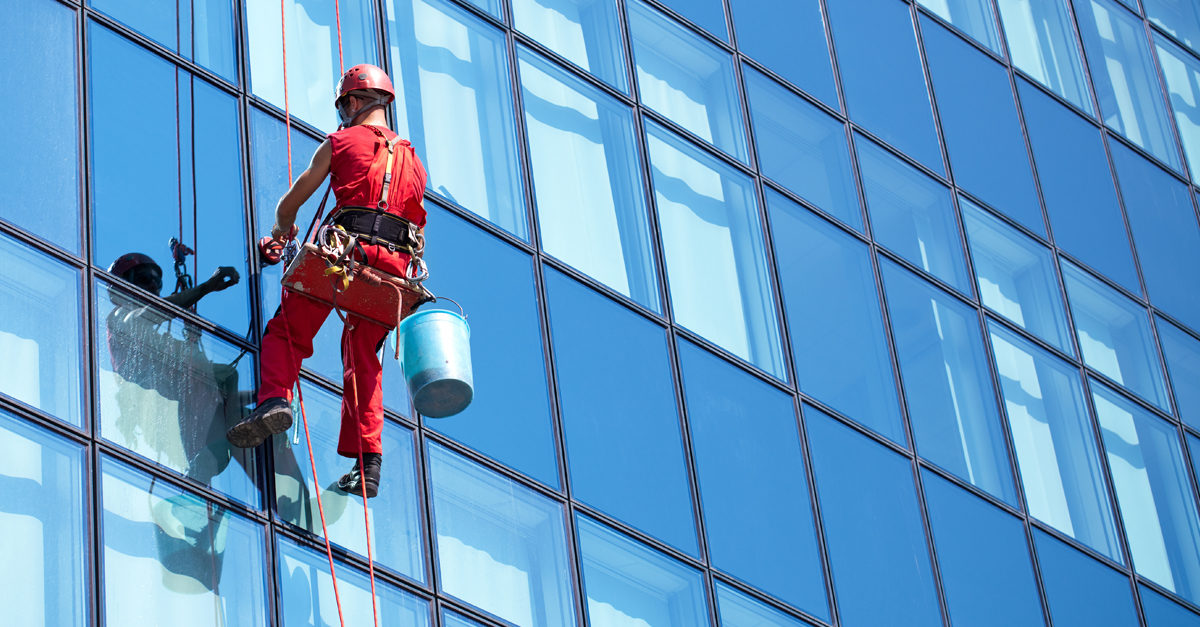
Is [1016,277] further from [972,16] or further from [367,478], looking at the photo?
[367,478]

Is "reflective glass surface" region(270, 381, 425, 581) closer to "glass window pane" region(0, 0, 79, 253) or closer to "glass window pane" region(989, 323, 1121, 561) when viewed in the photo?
"glass window pane" region(0, 0, 79, 253)

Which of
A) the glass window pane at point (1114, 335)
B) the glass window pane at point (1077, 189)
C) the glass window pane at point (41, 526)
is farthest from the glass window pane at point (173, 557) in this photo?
the glass window pane at point (1077, 189)

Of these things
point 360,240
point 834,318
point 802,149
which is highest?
point 802,149

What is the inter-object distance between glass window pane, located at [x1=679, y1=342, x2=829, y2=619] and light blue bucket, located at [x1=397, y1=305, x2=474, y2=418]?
4.13 m

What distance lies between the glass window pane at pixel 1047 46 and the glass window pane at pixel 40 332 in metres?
14.1

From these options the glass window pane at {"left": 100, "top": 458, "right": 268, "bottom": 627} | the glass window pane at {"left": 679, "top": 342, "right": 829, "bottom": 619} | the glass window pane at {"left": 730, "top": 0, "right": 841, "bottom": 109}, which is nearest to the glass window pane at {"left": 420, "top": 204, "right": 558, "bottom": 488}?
the glass window pane at {"left": 679, "top": 342, "right": 829, "bottom": 619}

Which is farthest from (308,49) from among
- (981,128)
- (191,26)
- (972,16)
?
(972,16)

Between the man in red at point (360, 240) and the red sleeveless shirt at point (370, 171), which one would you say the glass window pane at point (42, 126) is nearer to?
the man in red at point (360, 240)

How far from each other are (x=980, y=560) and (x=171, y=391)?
341 inches

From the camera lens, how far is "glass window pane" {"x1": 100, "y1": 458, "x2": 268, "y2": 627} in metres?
10.8

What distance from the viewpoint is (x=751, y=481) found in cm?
1586

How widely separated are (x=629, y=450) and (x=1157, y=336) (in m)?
9.37

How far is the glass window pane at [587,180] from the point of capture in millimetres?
15789

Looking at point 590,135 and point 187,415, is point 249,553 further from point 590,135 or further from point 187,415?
point 590,135
